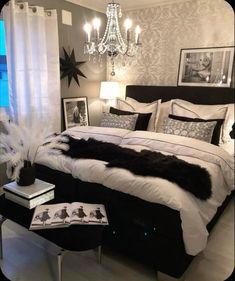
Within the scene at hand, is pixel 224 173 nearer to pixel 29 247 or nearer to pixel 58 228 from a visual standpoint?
pixel 58 228

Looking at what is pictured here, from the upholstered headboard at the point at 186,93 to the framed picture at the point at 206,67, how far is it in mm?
27

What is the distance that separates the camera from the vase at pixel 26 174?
1339 millimetres

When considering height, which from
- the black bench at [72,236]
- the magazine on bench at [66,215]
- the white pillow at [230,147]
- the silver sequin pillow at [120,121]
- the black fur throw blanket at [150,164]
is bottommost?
the black bench at [72,236]

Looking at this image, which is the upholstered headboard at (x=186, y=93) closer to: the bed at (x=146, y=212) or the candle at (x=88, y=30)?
the bed at (x=146, y=212)

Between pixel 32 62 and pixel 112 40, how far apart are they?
A: 0.86m

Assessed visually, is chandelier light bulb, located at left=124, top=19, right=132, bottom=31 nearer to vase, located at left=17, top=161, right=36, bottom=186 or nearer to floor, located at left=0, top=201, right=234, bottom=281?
vase, located at left=17, top=161, right=36, bottom=186

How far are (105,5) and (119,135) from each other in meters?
1.08

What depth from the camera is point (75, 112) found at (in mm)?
2387

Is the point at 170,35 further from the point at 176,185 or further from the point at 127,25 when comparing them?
the point at 176,185

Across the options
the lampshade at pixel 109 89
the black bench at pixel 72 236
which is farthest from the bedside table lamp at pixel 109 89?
the black bench at pixel 72 236

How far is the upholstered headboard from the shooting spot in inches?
31.1

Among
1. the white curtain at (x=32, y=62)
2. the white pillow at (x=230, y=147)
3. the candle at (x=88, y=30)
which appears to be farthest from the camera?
the white curtain at (x=32, y=62)

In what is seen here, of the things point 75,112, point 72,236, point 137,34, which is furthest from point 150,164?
point 75,112

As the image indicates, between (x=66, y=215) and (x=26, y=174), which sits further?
(x=26, y=174)
